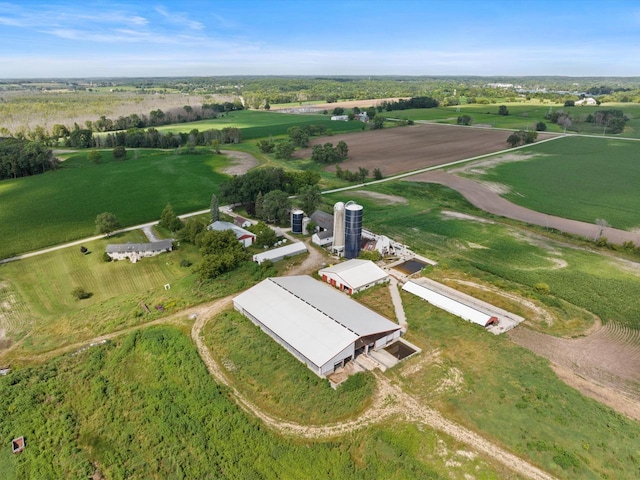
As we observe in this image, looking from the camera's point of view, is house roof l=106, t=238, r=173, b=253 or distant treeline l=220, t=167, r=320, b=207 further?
distant treeline l=220, t=167, r=320, b=207

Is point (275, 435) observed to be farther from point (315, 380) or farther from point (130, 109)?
point (130, 109)

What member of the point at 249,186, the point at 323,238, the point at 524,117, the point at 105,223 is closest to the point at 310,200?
the point at 323,238

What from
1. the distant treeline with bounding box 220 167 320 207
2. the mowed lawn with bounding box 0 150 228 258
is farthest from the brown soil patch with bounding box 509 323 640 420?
the mowed lawn with bounding box 0 150 228 258

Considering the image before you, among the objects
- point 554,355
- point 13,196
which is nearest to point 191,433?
point 554,355

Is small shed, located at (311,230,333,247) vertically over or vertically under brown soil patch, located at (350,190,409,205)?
over

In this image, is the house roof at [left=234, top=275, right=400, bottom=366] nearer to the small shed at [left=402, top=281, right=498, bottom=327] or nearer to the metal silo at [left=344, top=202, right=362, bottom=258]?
the small shed at [left=402, top=281, right=498, bottom=327]

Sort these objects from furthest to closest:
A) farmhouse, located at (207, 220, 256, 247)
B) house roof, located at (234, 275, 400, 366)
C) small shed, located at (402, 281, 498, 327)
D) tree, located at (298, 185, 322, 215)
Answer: tree, located at (298, 185, 322, 215)
farmhouse, located at (207, 220, 256, 247)
small shed, located at (402, 281, 498, 327)
house roof, located at (234, 275, 400, 366)

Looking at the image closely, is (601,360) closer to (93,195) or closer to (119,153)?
(93,195)
